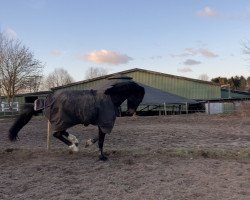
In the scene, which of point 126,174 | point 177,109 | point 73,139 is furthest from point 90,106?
point 177,109

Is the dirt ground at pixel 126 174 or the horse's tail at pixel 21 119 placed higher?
the horse's tail at pixel 21 119

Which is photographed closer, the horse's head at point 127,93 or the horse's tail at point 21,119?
the horse's head at point 127,93

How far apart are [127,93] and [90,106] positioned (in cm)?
85

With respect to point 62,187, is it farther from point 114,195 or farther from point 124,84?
point 124,84

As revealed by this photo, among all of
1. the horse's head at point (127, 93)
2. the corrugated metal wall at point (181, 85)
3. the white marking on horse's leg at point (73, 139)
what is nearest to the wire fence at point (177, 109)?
the corrugated metal wall at point (181, 85)

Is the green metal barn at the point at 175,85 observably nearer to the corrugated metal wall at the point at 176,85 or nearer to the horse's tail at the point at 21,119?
the corrugated metal wall at the point at 176,85

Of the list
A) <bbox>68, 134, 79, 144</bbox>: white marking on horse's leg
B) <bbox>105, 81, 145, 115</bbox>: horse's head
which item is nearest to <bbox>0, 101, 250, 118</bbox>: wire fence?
<bbox>68, 134, 79, 144</bbox>: white marking on horse's leg

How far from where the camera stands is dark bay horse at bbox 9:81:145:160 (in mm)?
8156

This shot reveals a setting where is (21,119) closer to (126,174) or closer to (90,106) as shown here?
(90,106)

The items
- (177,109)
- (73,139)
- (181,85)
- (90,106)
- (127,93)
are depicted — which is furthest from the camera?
(181,85)

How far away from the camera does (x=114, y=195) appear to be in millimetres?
5629

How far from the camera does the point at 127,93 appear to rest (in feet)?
27.9

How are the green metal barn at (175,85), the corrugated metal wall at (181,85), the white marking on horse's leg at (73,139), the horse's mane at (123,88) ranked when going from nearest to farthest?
the horse's mane at (123,88) < the white marking on horse's leg at (73,139) < the green metal barn at (175,85) < the corrugated metal wall at (181,85)

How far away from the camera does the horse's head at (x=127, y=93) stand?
834 centimetres
